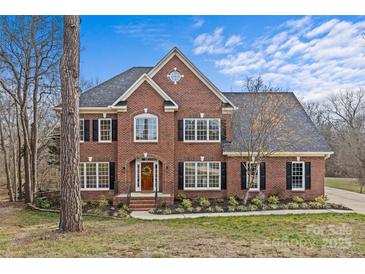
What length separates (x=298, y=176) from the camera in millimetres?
13258

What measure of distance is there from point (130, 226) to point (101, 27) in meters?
7.07

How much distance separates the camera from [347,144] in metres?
19.2

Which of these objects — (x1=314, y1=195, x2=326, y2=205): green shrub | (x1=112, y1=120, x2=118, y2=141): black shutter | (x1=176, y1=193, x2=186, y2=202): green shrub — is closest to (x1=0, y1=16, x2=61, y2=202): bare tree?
(x1=112, y1=120, x2=118, y2=141): black shutter

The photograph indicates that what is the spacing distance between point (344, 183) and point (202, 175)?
14.1 metres

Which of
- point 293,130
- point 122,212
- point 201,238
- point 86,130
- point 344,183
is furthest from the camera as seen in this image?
point 344,183

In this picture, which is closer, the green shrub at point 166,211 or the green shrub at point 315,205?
the green shrub at point 166,211

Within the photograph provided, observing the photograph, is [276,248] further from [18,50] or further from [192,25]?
[18,50]

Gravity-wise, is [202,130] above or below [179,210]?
above

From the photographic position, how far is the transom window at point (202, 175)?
43.8 feet

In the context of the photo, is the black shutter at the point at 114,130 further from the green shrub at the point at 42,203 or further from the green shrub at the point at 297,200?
the green shrub at the point at 297,200

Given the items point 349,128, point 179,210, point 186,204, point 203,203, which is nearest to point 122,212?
point 179,210

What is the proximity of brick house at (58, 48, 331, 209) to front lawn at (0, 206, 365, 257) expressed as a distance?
3.68 meters

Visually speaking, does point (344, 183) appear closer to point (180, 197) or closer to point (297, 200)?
point (297, 200)

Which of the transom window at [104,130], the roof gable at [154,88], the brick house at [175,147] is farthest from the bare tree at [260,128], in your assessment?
the transom window at [104,130]
